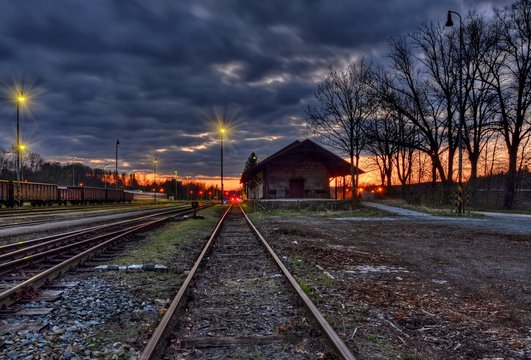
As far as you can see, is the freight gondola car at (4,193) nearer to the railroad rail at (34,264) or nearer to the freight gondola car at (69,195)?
the freight gondola car at (69,195)

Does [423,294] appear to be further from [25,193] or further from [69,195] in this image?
[69,195]

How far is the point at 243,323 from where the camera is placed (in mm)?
5129

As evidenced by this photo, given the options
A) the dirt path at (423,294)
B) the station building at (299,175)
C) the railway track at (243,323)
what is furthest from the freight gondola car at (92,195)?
the railway track at (243,323)

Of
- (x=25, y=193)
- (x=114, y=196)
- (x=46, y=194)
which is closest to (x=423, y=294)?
(x=25, y=193)

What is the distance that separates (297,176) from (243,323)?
35263mm

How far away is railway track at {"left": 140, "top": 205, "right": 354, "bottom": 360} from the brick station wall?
31.4 metres

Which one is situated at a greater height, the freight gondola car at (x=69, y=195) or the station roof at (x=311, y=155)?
the station roof at (x=311, y=155)

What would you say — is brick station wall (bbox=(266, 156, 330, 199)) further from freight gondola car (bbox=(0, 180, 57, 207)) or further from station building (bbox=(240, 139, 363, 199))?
freight gondola car (bbox=(0, 180, 57, 207))

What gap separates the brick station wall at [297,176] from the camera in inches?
1565

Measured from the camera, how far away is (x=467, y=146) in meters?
40.2

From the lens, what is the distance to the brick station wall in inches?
1565

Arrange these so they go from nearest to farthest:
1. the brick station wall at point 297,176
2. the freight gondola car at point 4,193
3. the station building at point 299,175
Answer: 1. the station building at point 299,175
2. the brick station wall at point 297,176
3. the freight gondola car at point 4,193

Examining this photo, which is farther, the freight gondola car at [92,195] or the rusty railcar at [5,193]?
the freight gondola car at [92,195]

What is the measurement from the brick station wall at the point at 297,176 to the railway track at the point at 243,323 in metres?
31.4
